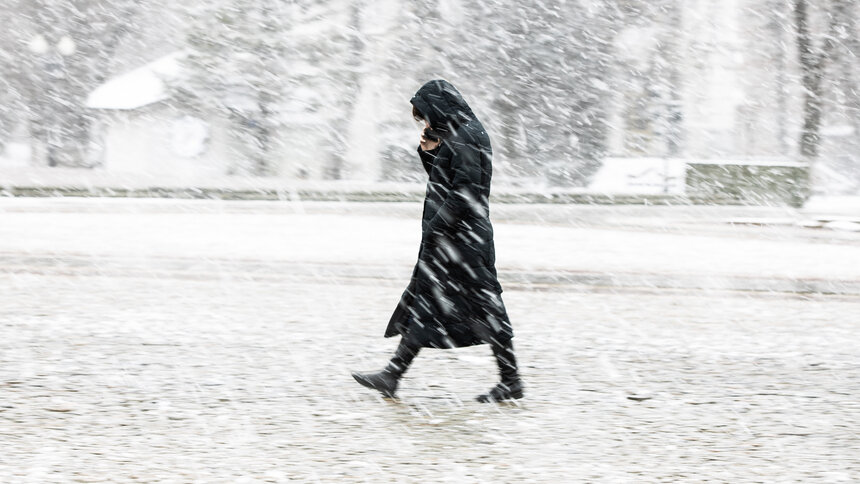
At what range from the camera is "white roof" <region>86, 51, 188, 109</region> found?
38.8 metres

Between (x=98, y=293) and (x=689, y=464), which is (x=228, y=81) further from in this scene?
(x=689, y=464)

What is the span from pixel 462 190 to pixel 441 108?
1.35 ft

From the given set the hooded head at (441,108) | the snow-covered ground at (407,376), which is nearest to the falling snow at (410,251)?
the snow-covered ground at (407,376)

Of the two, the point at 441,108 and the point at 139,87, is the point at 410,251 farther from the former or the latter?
the point at 139,87

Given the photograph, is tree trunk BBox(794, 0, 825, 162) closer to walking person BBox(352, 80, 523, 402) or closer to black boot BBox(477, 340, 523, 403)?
black boot BBox(477, 340, 523, 403)

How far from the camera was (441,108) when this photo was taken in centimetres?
520

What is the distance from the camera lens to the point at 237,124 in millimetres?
39094

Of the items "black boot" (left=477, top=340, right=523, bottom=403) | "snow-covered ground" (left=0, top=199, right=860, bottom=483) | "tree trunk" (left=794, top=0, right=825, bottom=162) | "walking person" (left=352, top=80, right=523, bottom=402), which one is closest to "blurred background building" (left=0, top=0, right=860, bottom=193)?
"tree trunk" (left=794, top=0, right=825, bottom=162)

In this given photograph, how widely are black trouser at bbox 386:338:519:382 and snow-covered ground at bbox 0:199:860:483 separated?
174mm

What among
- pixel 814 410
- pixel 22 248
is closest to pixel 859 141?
pixel 22 248

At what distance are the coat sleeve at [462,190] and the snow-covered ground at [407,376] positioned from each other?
959 mm

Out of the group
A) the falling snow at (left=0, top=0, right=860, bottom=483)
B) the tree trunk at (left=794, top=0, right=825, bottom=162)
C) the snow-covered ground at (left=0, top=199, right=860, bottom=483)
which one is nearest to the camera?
the snow-covered ground at (left=0, top=199, right=860, bottom=483)

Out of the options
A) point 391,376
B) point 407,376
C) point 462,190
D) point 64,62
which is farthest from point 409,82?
point 462,190

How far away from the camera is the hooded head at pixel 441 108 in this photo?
520 centimetres
